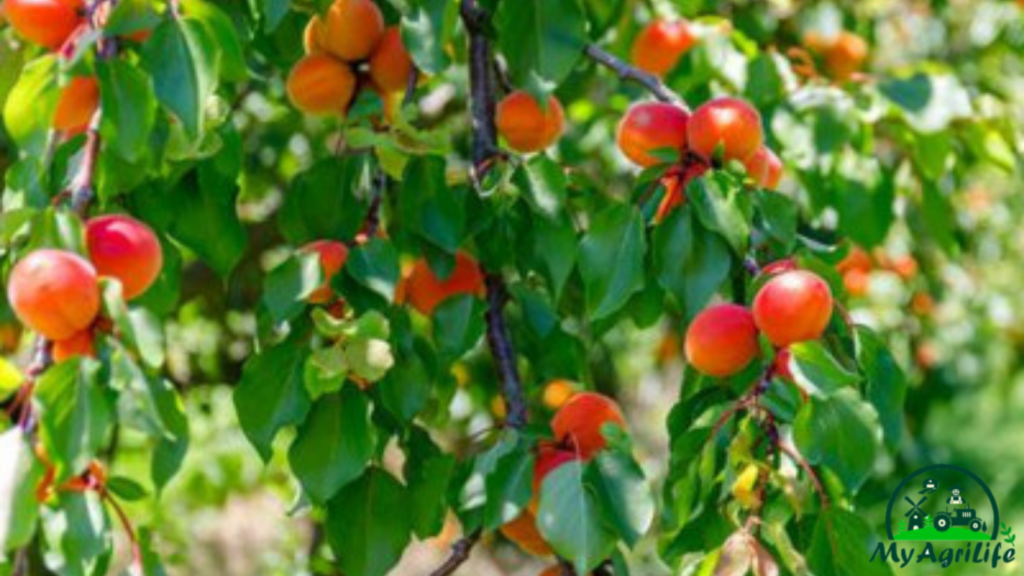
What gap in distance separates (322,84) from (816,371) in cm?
46

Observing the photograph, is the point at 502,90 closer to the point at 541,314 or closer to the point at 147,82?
the point at 541,314

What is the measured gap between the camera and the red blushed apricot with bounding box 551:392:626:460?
122 cm

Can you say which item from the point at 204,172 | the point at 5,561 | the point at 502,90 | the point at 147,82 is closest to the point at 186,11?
the point at 147,82

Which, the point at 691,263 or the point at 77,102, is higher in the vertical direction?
the point at 77,102

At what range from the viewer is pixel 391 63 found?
4.37 ft

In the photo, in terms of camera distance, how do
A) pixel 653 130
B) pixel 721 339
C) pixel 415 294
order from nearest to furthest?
pixel 721 339
pixel 653 130
pixel 415 294

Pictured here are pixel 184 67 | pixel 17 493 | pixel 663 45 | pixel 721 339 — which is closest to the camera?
pixel 17 493

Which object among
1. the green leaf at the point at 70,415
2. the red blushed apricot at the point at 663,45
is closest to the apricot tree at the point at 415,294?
the green leaf at the point at 70,415

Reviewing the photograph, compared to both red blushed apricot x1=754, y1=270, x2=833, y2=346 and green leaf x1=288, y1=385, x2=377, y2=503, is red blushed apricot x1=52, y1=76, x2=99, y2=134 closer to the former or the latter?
green leaf x1=288, y1=385, x2=377, y2=503

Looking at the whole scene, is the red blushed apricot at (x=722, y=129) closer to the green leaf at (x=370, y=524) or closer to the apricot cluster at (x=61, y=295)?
the green leaf at (x=370, y=524)

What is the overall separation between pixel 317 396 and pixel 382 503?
0.34ft

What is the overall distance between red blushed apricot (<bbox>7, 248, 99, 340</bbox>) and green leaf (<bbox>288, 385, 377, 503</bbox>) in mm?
304

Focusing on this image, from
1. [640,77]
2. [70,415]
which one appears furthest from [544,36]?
[70,415]

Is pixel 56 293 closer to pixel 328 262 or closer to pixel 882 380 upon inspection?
pixel 328 262
